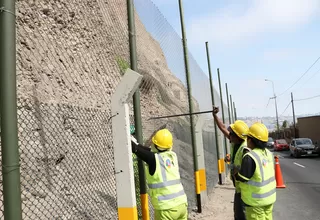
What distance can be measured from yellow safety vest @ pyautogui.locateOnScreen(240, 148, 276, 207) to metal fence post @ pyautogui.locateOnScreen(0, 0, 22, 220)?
2.79m

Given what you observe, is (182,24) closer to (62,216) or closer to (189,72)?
(189,72)

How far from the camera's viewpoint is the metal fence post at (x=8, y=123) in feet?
5.90

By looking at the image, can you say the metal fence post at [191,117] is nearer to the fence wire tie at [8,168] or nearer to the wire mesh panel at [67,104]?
the wire mesh panel at [67,104]

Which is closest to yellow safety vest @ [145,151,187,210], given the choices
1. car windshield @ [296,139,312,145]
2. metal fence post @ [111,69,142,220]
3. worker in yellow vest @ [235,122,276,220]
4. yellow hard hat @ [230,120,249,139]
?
metal fence post @ [111,69,142,220]

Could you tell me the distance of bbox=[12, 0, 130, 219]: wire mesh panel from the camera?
16.9 ft

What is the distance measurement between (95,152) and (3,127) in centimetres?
530

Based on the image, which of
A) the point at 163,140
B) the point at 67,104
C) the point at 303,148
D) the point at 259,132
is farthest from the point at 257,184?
the point at 303,148

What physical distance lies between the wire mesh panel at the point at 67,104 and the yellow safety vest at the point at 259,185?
2.11 metres

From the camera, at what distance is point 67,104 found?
24.9 ft

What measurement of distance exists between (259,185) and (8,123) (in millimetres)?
3062

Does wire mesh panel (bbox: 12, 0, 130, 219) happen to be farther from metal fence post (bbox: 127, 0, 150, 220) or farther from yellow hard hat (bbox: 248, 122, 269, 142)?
yellow hard hat (bbox: 248, 122, 269, 142)

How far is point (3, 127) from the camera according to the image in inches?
71.0

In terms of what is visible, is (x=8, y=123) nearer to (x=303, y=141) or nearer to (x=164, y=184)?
(x=164, y=184)

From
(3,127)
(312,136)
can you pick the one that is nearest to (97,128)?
(3,127)
